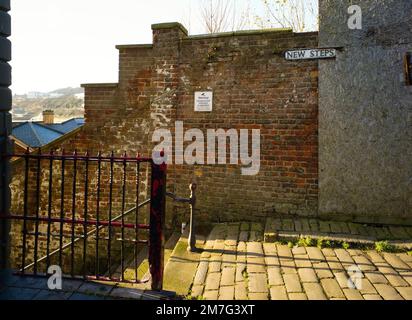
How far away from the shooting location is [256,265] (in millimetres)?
4324

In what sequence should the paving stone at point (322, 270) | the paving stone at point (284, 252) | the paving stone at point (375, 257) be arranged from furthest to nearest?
the paving stone at point (284, 252)
the paving stone at point (375, 257)
the paving stone at point (322, 270)

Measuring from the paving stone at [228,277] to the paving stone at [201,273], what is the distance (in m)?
0.23

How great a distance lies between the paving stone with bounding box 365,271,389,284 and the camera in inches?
150

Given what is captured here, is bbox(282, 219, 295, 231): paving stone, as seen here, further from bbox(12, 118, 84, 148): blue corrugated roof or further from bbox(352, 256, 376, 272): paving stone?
bbox(12, 118, 84, 148): blue corrugated roof

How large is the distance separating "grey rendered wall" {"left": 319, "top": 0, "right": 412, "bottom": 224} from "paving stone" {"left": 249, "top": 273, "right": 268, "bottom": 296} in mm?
2331

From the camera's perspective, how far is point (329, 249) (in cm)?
481

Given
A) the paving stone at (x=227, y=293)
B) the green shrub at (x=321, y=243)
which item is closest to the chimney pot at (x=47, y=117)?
the green shrub at (x=321, y=243)

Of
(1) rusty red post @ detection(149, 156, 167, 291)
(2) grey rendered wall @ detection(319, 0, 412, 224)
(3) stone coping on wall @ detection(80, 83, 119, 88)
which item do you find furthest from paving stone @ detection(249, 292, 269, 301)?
(3) stone coping on wall @ detection(80, 83, 119, 88)

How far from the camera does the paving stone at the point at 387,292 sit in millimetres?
3469

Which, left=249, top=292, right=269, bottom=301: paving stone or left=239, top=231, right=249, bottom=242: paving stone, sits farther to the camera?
left=239, top=231, right=249, bottom=242: paving stone
